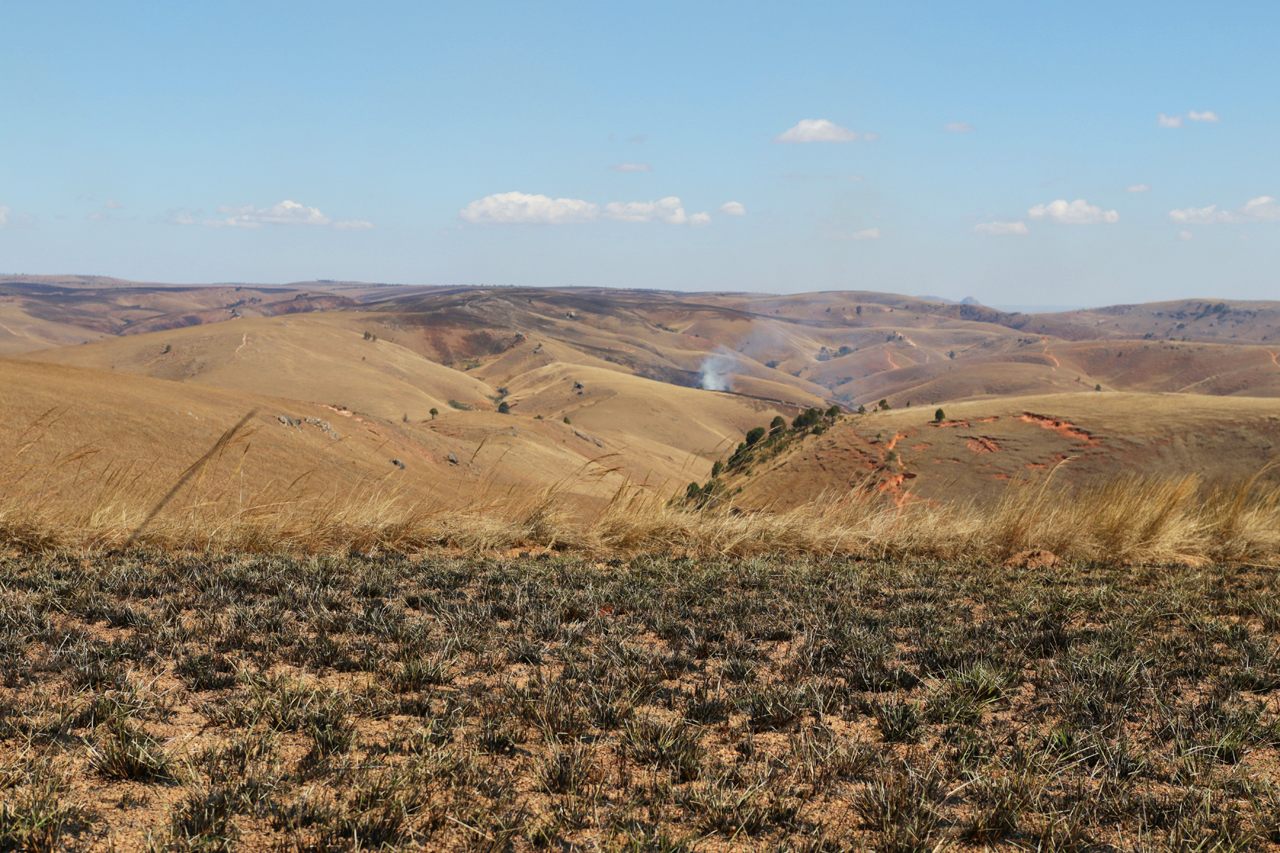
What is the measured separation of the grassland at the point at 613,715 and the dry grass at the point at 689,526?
106cm

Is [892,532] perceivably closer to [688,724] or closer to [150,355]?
[688,724]

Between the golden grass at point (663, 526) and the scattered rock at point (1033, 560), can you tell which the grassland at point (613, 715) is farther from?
the scattered rock at point (1033, 560)

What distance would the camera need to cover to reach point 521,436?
136ft

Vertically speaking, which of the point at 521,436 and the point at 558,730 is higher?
the point at 558,730

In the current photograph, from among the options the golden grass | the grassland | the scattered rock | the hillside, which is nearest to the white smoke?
the hillside

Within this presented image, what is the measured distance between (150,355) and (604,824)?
306 ft

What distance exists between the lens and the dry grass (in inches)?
264

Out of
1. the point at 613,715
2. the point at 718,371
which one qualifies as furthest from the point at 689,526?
the point at 718,371

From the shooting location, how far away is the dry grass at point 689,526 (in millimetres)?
6707

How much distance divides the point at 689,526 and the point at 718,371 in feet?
522

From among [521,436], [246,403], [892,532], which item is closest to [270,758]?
[892,532]

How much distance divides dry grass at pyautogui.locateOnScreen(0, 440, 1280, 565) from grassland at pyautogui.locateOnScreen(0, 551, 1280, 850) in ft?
3.48

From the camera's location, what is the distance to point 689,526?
7.97 m

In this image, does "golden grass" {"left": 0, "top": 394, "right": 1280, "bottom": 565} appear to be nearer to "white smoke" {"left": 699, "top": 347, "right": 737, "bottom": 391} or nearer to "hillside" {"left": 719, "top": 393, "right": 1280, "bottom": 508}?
"hillside" {"left": 719, "top": 393, "right": 1280, "bottom": 508}
